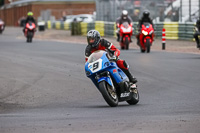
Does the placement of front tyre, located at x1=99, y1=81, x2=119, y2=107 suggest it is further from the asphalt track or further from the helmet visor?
the helmet visor

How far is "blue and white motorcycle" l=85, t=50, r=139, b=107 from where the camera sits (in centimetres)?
999

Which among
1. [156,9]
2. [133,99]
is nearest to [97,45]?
[133,99]

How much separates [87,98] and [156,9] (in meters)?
27.9

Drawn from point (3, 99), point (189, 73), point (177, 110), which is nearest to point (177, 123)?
point (177, 110)

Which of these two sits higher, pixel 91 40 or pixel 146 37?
pixel 91 40

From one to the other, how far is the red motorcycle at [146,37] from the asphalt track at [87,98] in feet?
3.94

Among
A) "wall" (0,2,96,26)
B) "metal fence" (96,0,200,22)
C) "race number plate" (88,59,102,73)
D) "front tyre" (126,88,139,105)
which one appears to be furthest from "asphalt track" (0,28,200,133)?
"wall" (0,2,96,26)

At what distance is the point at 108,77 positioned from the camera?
10.0m

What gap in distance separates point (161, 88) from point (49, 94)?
94.0 inches

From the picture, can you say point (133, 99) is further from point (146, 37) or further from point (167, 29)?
point (167, 29)

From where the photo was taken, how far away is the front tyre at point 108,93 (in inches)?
389

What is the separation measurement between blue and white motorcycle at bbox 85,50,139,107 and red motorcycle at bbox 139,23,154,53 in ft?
44.0

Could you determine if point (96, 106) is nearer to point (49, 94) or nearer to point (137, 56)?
point (49, 94)

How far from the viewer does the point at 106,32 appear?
1582 inches
